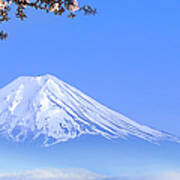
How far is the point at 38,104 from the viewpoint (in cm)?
11881

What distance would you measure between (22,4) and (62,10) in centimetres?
49

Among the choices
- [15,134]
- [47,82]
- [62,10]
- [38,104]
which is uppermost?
[47,82]

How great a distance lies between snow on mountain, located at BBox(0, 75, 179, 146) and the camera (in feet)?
355

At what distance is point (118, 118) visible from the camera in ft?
367

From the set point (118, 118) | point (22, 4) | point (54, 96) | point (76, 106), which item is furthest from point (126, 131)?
point (22, 4)

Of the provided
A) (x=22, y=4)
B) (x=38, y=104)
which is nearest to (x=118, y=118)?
(x=38, y=104)

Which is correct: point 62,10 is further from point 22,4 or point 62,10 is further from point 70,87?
point 70,87

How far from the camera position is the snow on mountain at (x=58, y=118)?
10806 cm

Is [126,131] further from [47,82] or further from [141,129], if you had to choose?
[47,82]

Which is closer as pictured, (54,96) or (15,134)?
(15,134)

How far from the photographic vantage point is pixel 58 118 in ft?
360

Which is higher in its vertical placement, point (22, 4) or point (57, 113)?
point (57, 113)

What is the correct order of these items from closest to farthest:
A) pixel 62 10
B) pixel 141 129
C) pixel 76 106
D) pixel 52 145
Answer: pixel 62 10, pixel 76 106, pixel 141 129, pixel 52 145

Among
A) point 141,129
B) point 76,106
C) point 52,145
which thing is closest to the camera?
point 76,106
